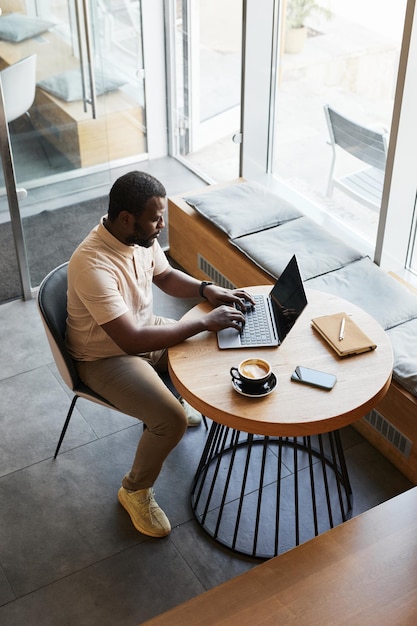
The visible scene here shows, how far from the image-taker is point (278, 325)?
2639 mm

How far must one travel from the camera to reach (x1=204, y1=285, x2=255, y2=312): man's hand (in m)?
2.72

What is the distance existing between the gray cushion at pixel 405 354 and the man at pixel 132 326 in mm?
615

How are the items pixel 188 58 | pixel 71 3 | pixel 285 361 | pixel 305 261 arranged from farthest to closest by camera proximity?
pixel 188 58 < pixel 71 3 < pixel 305 261 < pixel 285 361

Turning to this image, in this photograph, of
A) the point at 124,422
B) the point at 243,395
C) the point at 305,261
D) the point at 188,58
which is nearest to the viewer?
the point at 243,395

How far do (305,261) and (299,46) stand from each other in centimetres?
123

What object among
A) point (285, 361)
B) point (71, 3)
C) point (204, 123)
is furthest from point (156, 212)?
point (204, 123)

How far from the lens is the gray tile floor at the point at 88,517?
2.50 meters

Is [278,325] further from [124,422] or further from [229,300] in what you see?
[124,422]

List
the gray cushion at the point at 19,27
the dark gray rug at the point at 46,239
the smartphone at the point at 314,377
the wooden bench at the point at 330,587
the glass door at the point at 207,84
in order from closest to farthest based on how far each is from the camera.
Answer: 1. the wooden bench at the point at 330,587
2. the smartphone at the point at 314,377
3. the gray cushion at the point at 19,27
4. the dark gray rug at the point at 46,239
5. the glass door at the point at 207,84

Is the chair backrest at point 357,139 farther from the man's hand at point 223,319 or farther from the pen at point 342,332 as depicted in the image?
the man's hand at point 223,319

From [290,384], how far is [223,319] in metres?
0.35

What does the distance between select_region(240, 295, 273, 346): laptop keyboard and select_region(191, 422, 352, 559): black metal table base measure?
308 millimetres

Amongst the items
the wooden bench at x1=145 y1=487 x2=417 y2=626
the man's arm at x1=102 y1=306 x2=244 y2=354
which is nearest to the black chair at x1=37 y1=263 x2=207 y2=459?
the man's arm at x1=102 y1=306 x2=244 y2=354

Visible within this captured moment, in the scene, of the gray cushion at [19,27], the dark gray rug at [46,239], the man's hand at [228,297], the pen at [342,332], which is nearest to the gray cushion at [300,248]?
the man's hand at [228,297]
